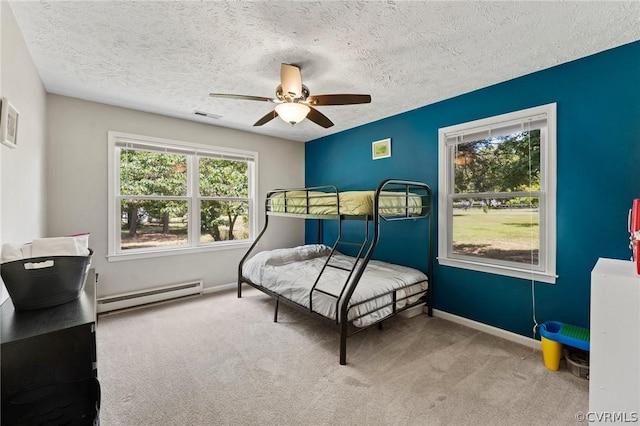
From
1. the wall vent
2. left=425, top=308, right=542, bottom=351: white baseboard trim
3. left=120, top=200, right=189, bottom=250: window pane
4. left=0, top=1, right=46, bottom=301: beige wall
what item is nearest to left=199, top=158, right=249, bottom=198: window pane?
left=120, top=200, right=189, bottom=250: window pane

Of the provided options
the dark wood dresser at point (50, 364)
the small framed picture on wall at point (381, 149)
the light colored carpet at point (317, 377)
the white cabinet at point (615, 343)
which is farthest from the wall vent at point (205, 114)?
the white cabinet at point (615, 343)

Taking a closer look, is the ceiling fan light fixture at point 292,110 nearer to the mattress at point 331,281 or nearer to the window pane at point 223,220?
the mattress at point 331,281

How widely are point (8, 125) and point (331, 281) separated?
98.2 inches

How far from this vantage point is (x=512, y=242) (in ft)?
8.73

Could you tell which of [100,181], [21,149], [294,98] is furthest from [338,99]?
[100,181]

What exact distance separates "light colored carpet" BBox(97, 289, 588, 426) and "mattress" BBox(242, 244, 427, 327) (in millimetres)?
329

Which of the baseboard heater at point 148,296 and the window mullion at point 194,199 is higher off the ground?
the window mullion at point 194,199

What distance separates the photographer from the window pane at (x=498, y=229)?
253 cm

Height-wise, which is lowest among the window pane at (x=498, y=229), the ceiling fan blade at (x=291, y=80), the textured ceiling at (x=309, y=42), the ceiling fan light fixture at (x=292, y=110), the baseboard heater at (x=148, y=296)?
the baseboard heater at (x=148, y=296)

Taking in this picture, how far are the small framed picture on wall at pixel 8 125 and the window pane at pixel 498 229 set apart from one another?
11.6 feet

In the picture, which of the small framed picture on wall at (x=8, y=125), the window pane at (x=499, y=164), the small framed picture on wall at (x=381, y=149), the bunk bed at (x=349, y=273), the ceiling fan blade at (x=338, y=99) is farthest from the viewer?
the small framed picture on wall at (x=381, y=149)

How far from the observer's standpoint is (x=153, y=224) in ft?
11.5

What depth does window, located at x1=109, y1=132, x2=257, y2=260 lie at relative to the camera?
327cm

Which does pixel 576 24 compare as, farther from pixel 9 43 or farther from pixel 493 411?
pixel 9 43
